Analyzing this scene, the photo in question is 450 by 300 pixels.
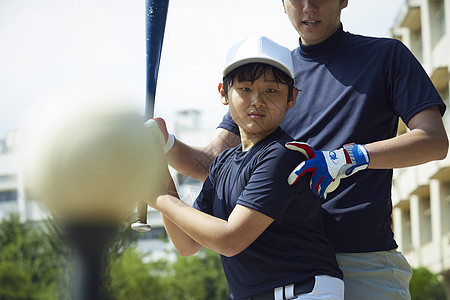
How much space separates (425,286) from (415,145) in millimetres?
20628

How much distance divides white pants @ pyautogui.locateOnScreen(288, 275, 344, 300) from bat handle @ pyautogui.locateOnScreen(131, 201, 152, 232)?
0.50 m

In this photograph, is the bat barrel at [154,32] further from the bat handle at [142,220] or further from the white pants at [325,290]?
the white pants at [325,290]

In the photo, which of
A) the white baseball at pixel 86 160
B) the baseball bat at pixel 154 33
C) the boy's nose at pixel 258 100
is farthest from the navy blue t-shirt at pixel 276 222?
the white baseball at pixel 86 160

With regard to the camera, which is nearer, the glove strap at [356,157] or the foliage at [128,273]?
the glove strap at [356,157]

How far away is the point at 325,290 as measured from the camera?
1.91m

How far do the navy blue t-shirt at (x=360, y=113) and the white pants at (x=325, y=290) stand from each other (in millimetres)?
397

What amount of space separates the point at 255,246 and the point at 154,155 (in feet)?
4.81

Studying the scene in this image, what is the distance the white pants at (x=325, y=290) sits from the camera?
1.89 m

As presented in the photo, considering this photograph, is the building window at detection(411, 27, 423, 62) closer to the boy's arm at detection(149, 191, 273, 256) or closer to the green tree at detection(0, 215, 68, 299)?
the green tree at detection(0, 215, 68, 299)

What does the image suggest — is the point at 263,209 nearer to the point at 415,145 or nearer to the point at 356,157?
the point at 356,157

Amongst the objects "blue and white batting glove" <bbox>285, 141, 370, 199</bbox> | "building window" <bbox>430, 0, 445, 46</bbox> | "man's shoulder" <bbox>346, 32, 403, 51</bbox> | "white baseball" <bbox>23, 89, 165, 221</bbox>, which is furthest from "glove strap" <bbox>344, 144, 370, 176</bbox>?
"building window" <bbox>430, 0, 445, 46</bbox>

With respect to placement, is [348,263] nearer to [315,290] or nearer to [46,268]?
[315,290]

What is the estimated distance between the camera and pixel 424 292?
2150 cm

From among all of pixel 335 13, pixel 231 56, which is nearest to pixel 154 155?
pixel 231 56
